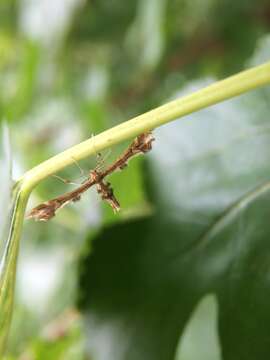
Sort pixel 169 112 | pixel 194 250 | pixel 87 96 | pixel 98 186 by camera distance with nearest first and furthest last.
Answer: pixel 169 112
pixel 98 186
pixel 194 250
pixel 87 96

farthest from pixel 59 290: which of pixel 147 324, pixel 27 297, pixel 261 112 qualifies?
pixel 261 112

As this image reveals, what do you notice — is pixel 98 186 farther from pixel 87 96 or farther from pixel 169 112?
pixel 87 96

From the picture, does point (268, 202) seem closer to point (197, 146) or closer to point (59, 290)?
point (197, 146)

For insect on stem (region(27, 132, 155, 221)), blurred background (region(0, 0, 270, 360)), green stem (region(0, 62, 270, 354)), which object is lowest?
green stem (region(0, 62, 270, 354))

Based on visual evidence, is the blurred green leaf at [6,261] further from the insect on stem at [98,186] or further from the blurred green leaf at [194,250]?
the blurred green leaf at [194,250]

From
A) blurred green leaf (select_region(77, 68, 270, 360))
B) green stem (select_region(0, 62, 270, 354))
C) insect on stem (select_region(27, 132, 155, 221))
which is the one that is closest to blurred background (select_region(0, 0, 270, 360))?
blurred green leaf (select_region(77, 68, 270, 360))

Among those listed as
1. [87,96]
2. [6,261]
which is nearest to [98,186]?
[6,261]

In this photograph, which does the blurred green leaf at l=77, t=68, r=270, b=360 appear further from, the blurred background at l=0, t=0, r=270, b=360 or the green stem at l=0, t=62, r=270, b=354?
the green stem at l=0, t=62, r=270, b=354
